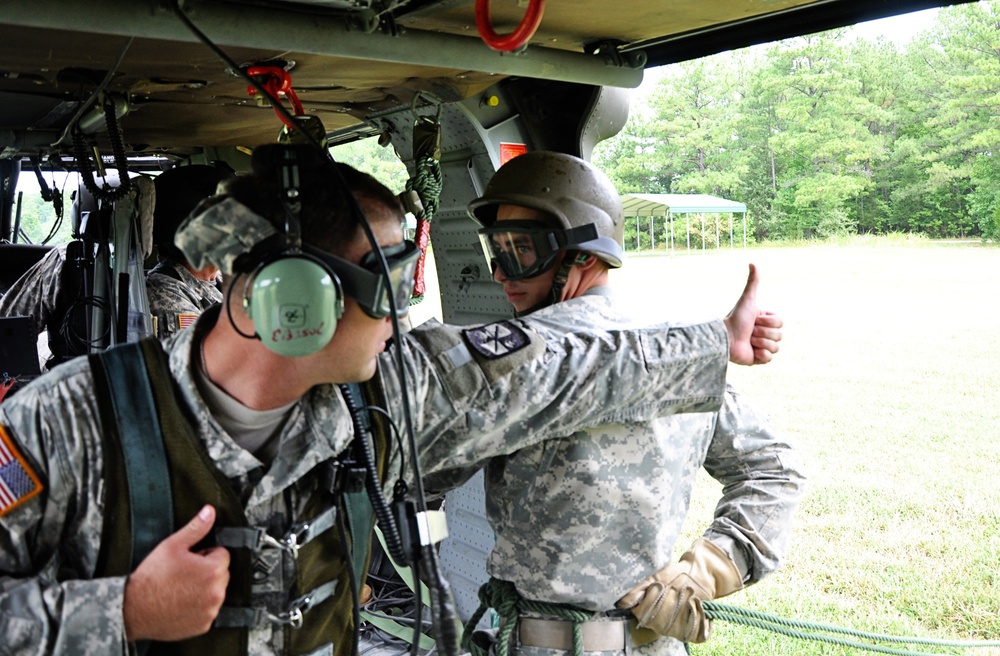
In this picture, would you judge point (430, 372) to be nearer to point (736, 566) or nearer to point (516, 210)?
point (516, 210)

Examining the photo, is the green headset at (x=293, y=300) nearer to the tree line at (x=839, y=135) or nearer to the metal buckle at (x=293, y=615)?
the metal buckle at (x=293, y=615)

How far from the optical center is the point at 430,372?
1.76 m

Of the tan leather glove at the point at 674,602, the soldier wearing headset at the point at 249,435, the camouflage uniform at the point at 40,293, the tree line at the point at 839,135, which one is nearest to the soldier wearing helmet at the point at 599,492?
the tan leather glove at the point at 674,602

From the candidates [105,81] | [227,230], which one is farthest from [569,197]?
[105,81]

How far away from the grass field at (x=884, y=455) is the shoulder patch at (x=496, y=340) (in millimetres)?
617

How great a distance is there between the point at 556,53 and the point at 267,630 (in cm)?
176

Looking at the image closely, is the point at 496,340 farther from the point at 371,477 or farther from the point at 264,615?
the point at 264,615

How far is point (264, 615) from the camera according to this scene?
1502 millimetres

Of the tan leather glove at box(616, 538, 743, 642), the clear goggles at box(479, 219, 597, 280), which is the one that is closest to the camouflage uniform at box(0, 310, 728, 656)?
the clear goggles at box(479, 219, 597, 280)

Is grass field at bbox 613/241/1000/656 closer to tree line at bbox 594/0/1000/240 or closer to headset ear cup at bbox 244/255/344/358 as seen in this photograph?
headset ear cup at bbox 244/255/344/358

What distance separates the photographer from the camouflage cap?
1.48m

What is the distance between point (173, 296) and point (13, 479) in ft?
9.28

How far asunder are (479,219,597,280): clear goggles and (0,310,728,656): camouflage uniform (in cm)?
26

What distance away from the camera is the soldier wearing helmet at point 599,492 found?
79.4 inches
